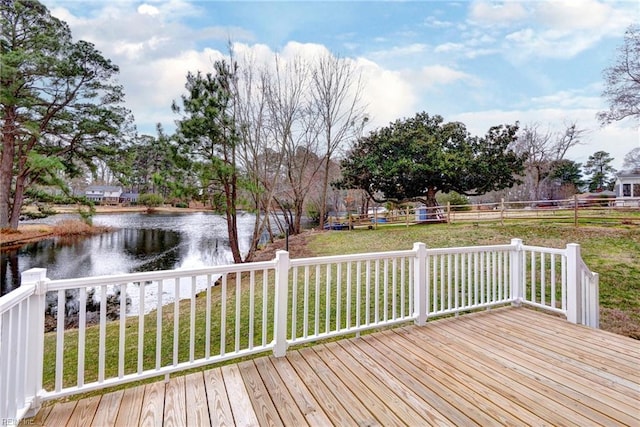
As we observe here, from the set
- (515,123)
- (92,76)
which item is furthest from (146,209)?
(515,123)

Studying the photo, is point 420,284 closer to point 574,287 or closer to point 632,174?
point 574,287

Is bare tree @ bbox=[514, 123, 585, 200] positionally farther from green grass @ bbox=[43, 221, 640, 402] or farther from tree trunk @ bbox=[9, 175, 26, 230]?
tree trunk @ bbox=[9, 175, 26, 230]

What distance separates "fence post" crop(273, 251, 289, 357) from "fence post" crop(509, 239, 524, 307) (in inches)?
116

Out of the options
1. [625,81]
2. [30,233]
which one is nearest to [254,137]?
[30,233]

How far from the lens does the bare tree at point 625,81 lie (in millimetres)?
10411

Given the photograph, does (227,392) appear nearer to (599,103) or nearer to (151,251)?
(151,251)

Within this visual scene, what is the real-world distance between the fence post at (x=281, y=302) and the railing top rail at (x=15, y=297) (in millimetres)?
1450

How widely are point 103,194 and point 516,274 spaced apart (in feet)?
47.1

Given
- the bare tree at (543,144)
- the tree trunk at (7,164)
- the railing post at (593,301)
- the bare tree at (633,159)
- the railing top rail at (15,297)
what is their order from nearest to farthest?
the railing top rail at (15,297), the railing post at (593,301), the tree trunk at (7,164), the bare tree at (633,159), the bare tree at (543,144)

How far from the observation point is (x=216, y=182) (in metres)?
8.97

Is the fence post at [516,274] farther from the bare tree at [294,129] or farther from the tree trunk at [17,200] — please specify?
the tree trunk at [17,200]

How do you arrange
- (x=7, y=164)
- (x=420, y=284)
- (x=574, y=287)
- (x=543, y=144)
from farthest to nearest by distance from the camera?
(x=543, y=144), (x=7, y=164), (x=574, y=287), (x=420, y=284)

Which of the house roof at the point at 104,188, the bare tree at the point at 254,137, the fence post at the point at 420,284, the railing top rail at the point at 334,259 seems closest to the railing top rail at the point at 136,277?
the railing top rail at the point at 334,259

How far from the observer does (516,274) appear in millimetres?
3713
